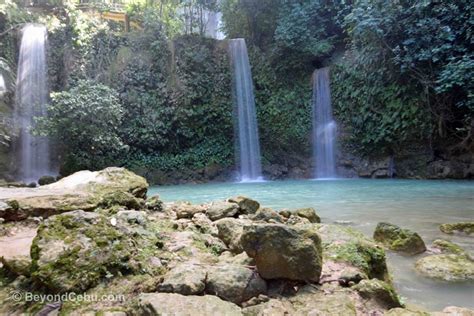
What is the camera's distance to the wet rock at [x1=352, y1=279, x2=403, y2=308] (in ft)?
6.83

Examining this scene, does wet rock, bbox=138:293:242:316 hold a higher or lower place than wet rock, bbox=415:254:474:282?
higher

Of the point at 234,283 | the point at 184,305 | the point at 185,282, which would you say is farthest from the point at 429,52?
the point at 184,305

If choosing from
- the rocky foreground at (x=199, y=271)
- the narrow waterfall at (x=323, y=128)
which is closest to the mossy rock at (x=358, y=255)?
the rocky foreground at (x=199, y=271)

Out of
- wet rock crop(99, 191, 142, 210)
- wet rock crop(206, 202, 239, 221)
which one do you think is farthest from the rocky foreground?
wet rock crop(206, 202, 239, 221)

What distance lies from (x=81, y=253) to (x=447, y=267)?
2.88 metres

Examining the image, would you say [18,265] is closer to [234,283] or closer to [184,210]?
[234,283]

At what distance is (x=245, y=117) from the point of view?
15305 mm

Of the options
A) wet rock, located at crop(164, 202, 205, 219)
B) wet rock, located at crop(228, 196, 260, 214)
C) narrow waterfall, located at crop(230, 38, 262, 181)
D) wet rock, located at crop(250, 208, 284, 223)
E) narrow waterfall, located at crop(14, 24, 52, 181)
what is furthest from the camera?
narrow waterfall, located at crop(230, 38, 262, 181)

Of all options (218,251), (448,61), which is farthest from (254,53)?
(218,251)

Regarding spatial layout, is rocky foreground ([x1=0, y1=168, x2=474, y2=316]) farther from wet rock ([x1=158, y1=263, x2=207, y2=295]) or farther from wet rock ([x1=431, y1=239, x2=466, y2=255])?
wet rock ([x1=431, y1=239, x2=466, y2=255])

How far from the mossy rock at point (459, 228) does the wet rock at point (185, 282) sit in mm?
3651

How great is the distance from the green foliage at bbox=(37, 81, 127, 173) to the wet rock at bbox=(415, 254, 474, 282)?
33.8 ft

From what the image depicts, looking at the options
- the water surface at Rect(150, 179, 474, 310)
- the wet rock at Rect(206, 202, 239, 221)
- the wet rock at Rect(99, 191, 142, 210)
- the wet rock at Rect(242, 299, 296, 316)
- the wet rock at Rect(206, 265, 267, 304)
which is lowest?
the water surface at Rect(150, 179, 474, 310)

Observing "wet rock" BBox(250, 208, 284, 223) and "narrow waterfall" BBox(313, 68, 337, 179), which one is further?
"narrow waterfall" BBox(313, 68, 337, 179)
